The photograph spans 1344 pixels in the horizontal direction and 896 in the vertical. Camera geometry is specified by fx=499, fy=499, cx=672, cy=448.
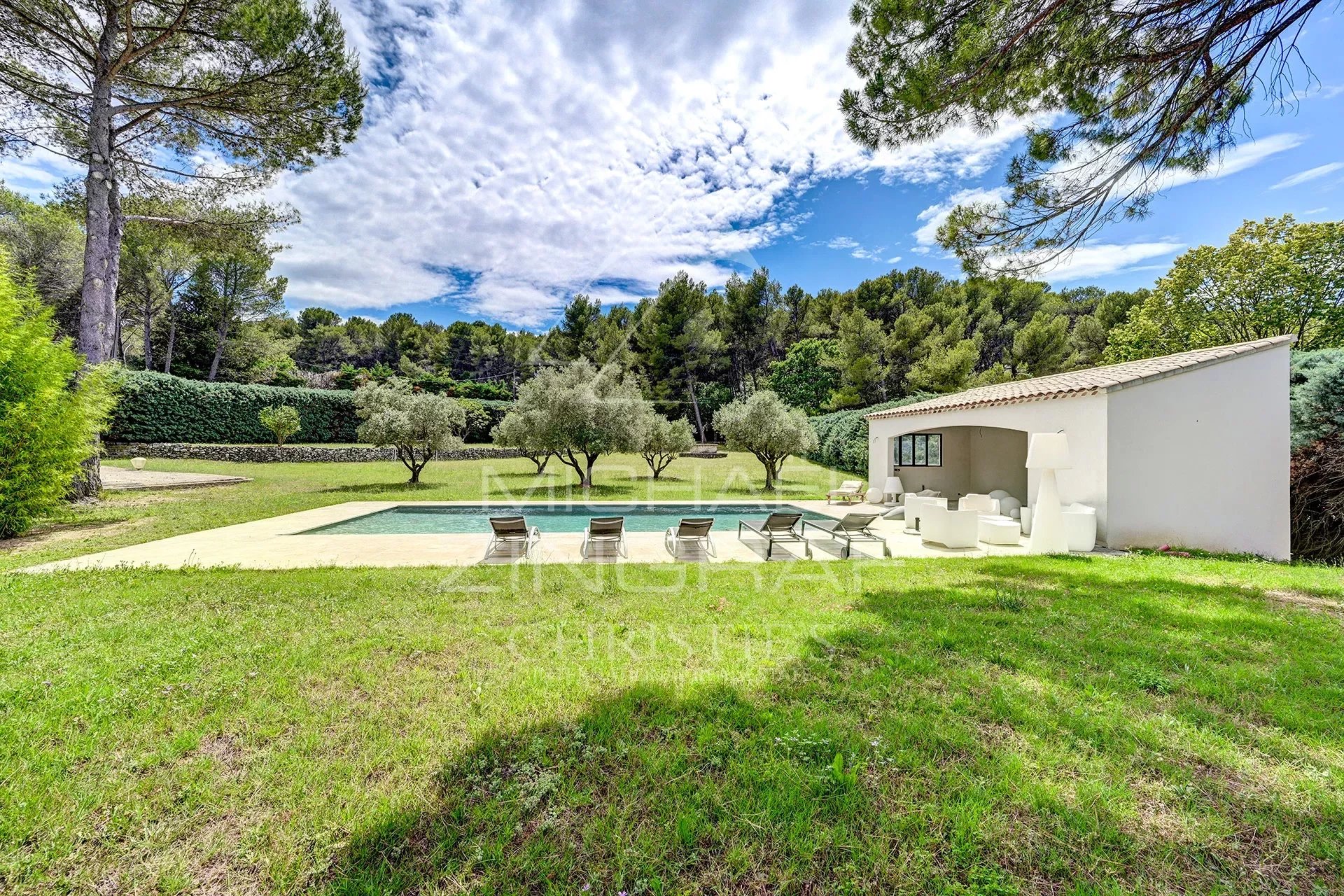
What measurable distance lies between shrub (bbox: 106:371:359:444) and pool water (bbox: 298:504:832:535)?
44.9 feet

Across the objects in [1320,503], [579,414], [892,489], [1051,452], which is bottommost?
[892,489]

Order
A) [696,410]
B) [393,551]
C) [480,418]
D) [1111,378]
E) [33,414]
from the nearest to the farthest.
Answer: [33,414] < [393,551] < [1111,378] < [480,418] < [696,410]

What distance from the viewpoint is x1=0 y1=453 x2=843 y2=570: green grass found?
28.7 feet

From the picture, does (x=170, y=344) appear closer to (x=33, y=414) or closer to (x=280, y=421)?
(x=280, y=421)

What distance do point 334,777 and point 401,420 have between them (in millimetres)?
16509

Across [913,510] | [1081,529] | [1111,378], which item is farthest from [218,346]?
[1111,378]

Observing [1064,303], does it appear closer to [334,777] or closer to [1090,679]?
[1090,679]

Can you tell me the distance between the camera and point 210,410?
2425cm

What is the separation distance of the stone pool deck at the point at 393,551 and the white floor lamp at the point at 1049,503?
1.30ft

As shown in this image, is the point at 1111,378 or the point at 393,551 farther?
the point at 1111,378

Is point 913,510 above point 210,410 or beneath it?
beneath

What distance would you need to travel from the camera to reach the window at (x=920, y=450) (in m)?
16.9

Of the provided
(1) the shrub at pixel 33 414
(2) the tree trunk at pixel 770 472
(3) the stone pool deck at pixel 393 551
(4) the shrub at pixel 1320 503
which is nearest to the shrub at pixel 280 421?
(1) the shrub at pixel 33 414

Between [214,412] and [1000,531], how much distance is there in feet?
106
